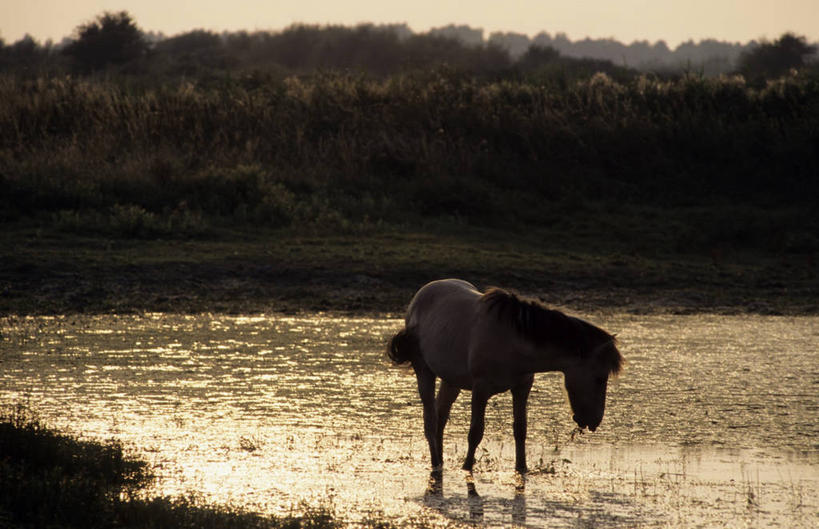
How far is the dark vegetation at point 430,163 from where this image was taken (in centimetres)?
2091

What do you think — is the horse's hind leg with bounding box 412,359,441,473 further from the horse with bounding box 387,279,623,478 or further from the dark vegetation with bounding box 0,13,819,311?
the dark vegetation with bounding box 0,13,819,311

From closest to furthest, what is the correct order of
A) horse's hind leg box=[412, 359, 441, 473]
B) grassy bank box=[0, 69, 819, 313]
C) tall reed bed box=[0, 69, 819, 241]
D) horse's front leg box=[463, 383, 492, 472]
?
horse's front leg box=[463, 383, 492, 472], horse's hind leg box=[412, 359, 441, 473], grassy bank box=[0, 69, 819, 313], tall reed bed box=[0, 69, 819, 241]

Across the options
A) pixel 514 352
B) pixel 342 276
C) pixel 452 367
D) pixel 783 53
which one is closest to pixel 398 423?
pixel 452 367

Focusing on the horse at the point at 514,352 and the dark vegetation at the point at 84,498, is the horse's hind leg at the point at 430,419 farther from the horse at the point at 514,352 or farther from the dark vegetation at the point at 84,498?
the dark vegetation at the point at 84,498

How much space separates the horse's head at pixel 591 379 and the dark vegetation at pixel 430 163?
9.96m

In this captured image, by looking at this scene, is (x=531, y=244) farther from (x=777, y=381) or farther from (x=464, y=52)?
(x=464, y=52)

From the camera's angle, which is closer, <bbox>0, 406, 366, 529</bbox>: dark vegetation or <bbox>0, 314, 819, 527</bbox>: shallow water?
<bbox>0, 406, 366, 529</bbox>: dark vegetation

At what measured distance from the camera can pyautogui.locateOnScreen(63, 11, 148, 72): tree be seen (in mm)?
48250

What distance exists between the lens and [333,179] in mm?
23922

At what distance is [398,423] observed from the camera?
9.66m

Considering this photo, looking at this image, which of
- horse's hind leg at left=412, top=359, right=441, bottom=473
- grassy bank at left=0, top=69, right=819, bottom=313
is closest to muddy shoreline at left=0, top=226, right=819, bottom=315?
grassy bank at left=0, top=69, right=819, bottom=313

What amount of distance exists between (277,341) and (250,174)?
30.9ft

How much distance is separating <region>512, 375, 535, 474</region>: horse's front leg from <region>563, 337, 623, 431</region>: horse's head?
0.35m

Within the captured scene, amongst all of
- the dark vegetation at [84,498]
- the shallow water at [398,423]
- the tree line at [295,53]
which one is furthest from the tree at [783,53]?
the dark vegetation at [84,498]
